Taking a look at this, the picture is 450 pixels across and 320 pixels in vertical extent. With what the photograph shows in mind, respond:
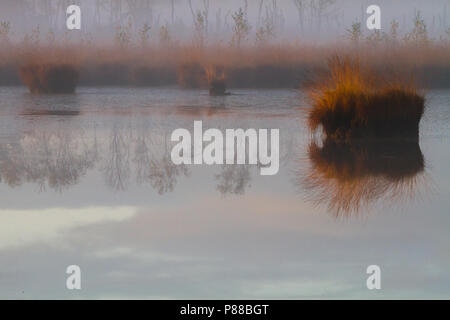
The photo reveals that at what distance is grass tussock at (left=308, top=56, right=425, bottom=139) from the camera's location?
7449 millimetres

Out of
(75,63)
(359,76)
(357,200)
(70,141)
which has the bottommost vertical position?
(357,200)

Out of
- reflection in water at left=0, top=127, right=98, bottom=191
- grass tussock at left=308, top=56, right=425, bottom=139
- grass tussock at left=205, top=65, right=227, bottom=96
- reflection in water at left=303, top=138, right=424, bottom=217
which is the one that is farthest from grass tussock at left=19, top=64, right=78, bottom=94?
reflection in water at left=303, top=138, right=424, bottom=217

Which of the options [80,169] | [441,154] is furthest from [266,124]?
[80,169]

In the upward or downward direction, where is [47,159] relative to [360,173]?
upward

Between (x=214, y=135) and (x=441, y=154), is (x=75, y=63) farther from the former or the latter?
(x=441, y=154)

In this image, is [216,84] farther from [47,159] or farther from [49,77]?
[47,159]

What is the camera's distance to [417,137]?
307 inches

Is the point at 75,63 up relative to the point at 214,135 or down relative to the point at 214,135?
up

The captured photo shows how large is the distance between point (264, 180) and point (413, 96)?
2339mm

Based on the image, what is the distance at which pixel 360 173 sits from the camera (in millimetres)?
5820

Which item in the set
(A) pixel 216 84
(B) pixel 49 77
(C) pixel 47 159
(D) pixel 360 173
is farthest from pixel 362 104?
(B) pixel 49 77

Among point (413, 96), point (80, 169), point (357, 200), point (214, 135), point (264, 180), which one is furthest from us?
point (214, 135)

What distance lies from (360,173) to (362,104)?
1722 mm

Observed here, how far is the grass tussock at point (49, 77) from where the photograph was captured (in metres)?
16.3
